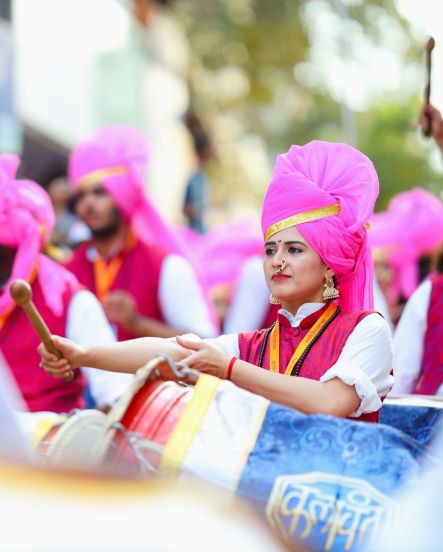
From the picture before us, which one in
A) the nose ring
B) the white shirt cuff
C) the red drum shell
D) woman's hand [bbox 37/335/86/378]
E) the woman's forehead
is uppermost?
the woman's forehead

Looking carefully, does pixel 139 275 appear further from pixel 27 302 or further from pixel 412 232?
pixel 27 302

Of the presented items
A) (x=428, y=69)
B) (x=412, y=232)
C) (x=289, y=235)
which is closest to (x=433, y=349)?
(x=428, y=69)

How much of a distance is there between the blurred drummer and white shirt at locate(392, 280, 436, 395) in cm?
125

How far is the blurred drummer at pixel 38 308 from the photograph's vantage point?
5.32m

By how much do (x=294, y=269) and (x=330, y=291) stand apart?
14cm

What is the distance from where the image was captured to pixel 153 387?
10.2ft

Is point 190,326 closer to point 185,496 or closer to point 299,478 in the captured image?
point 299,478

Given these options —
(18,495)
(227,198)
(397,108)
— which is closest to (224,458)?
(18,495)

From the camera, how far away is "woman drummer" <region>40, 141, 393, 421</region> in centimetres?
333

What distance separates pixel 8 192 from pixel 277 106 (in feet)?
72.9

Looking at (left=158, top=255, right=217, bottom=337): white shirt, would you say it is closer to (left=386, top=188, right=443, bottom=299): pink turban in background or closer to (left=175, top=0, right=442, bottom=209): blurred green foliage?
(left=386, top=188, right=443, bottom=299): pink turban in background

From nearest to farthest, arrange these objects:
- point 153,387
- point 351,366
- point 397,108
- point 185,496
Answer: point 185,496 < point 153,387 < point 351,366 < point 397,108

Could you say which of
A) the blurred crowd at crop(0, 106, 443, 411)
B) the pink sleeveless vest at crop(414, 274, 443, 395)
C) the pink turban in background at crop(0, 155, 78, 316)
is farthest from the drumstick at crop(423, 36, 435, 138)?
the pink turban in background at crop(0, 155, 78, 316)

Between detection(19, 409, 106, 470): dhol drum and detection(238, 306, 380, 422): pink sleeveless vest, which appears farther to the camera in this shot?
detection(238, 306, 380, 422): pink sleeveless vest
